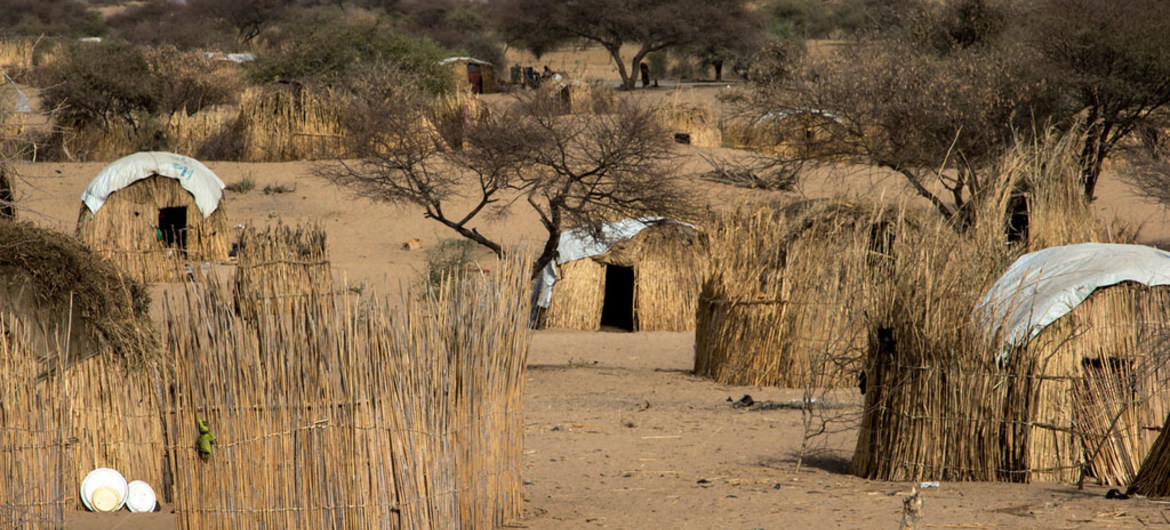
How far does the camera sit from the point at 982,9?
24.7m

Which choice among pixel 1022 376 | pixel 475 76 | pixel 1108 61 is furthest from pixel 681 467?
pixel 475 76

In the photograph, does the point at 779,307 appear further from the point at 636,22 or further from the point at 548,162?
the point at 636,22

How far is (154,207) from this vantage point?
60.0 feet

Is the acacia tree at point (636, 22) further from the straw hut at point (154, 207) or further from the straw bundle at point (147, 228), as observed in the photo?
the straw bundle at point (147, 228)

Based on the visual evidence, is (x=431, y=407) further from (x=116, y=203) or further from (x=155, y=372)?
(x=116, y=203)

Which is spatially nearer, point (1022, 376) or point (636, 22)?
point (1022, 376)

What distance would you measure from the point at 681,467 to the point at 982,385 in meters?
1.97

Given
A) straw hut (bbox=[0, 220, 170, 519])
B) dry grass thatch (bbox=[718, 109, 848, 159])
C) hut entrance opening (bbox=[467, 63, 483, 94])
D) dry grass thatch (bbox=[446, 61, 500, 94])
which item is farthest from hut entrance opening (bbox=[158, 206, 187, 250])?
hut entrance opening (bbox=[467, 63, 483, 94])

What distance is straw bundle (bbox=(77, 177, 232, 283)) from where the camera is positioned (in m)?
16.8

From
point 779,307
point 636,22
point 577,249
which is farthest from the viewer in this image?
point 636,22

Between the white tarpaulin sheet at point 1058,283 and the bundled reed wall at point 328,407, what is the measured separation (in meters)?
2.84

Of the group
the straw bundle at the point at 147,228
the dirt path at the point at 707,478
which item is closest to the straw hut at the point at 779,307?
the dirt path at the point at 707,478

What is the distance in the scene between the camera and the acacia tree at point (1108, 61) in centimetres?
1783

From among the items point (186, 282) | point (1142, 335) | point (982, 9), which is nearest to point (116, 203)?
point (186, 282)
